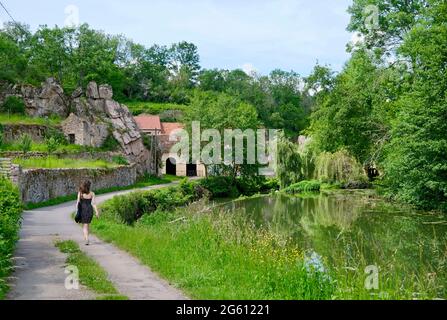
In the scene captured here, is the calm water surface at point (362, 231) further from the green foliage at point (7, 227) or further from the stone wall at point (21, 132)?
the stone wall at point (21, 132)

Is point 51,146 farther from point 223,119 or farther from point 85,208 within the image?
point 85,208

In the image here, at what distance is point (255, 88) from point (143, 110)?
83.7 feet

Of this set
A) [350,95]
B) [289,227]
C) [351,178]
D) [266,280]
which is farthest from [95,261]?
[351,178]

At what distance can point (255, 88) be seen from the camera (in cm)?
9975

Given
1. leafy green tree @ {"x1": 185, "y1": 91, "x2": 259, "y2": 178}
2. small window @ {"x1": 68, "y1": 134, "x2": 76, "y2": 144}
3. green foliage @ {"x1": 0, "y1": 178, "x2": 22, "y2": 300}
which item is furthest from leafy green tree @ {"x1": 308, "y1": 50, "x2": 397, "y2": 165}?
green foliage @ {"x1": 0, "y1": 178, "x2": 22, "y2": 300}

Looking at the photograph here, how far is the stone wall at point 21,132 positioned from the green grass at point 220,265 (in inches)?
1142

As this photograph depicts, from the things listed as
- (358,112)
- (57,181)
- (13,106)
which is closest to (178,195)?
(57,181)

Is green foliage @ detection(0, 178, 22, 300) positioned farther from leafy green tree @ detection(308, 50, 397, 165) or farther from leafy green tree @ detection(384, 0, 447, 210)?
leafy green tree @ detection(308, 50, 397, 165)

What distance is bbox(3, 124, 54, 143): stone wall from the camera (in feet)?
137

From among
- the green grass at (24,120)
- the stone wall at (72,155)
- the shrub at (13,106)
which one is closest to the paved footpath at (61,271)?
the stone wall at (72,155)

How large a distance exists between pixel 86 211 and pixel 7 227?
2518mm

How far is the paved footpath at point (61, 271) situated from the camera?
349 inches

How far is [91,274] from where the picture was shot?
1028cm

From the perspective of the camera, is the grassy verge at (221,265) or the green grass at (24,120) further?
the green grass at (24,120)
